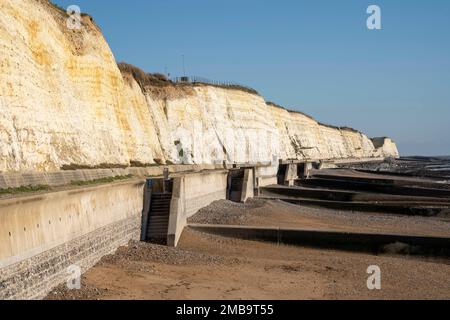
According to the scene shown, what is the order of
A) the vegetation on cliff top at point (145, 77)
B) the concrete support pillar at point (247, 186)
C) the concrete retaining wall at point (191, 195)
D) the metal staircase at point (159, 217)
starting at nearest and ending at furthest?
1. the metal staircase at point (159, 217)
2. the concrete retaining wall at point (191, 195)
3. the concrete support pillar at point (247, 186)
4. the vegetation on cliff top at point (145, 77)

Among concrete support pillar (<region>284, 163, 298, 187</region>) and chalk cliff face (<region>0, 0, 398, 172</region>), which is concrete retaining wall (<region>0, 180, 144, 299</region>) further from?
concrete support pillar (<region>284, 163, 298, 187</region>)

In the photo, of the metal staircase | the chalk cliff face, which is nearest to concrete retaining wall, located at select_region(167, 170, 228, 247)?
the metal staircase

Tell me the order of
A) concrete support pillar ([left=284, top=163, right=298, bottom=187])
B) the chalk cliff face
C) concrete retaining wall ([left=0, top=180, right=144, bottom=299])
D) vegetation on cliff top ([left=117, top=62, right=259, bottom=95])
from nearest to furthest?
concrete retaining wall ([left=0, top=180, right=144, bottom=299])
the chalk cliff face
vegetation on cliff top ([left=117, top=62, right=259, bottom=95])
concrete support pillar ([left=284, top=163, right=298, bottom=187])

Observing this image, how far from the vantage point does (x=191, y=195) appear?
26.2 m

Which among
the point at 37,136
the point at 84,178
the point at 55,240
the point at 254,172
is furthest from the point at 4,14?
the point at 254,172

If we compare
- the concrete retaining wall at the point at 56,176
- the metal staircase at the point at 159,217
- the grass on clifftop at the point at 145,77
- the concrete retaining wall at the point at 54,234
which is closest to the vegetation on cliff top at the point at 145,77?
the grass on clifftop at the point at 145,77

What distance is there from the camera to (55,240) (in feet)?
39.0

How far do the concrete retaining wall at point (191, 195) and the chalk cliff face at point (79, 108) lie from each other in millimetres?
4846

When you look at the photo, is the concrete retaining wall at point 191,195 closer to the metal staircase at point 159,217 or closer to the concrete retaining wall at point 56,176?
the metal staircase at point 159,217

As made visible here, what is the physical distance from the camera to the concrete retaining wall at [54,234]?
32.3 ft

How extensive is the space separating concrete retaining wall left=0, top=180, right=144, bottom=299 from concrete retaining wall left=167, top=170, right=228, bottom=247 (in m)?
2.62

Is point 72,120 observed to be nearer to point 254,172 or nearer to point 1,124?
point 1,124

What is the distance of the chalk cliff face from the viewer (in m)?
20.8

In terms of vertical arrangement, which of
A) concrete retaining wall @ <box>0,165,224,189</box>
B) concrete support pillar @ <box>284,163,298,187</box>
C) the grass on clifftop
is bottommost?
concrete support pillar @ <box>284,163,298,187</box>
